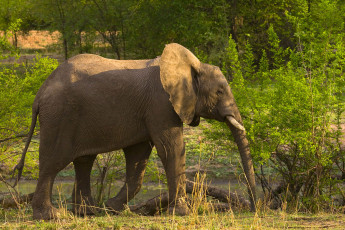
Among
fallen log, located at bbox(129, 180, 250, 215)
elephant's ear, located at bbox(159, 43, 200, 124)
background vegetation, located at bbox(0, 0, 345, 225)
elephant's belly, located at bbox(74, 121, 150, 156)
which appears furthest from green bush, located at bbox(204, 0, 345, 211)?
elephant's belly, located at bbox(74, 121, 150, 156)

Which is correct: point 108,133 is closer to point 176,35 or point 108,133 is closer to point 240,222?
point 240,222

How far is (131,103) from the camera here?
9914 mm

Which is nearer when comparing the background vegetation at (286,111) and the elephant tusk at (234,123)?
the elephant tusk at (234,123)

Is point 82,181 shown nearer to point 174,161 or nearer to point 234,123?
point 174,161

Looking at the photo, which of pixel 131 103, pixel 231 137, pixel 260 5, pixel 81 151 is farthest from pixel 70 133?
pixel 260 5

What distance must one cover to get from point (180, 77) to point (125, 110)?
3.07ft

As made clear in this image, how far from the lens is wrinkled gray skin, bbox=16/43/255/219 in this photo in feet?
31.8

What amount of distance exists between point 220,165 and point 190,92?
27.3ft

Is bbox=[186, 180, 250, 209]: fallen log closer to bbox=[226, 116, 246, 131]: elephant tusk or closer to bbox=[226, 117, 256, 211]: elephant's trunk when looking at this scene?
bbox=[226, 117, 256, 211]: elephant's trunk

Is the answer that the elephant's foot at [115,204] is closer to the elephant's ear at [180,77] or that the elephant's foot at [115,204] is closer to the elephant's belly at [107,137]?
the elephant's belly at [107,137]

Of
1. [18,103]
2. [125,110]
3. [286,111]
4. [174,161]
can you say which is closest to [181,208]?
[174,161]

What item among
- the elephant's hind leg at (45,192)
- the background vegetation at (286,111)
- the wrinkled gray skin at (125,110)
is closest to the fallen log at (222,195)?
the background vegetation at (286,111)

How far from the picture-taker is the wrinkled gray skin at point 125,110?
9.70 meters

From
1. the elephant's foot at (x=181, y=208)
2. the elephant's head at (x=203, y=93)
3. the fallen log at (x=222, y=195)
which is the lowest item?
the fallen log at (x=222, y=195)
